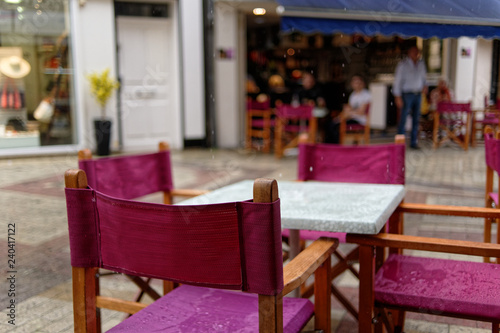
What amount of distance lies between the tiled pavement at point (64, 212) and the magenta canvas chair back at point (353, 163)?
0.71 meters

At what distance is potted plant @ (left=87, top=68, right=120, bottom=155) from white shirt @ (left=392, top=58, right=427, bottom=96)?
4.93m

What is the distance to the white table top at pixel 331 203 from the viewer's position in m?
1.58

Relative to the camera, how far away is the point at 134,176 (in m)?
2.22

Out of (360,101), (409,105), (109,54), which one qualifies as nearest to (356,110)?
(360,101)

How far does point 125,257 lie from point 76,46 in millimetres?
8628

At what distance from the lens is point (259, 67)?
1547cm

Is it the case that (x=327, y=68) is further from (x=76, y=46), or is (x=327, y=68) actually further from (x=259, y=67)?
(x=76, y=46)

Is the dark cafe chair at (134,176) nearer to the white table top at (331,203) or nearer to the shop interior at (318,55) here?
the white table top at (331,203)

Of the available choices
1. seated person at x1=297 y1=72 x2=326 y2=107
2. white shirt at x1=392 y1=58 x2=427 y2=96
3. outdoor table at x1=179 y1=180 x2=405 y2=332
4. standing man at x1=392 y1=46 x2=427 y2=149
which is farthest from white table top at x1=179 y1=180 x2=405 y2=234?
seated person at x1=297 y1=72 x2=326 y2=107

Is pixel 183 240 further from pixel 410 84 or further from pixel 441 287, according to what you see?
pixel 410 84

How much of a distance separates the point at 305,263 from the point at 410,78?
7813 mm

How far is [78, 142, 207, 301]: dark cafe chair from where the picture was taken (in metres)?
1.98

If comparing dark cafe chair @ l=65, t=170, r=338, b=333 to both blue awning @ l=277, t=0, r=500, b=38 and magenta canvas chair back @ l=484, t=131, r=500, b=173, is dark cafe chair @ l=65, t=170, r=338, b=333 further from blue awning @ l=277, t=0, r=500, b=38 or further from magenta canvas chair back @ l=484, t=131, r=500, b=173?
magenta canvas chair back @ l=484, t=131, r=500, b=173

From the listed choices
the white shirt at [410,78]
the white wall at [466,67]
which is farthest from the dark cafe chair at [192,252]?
the white shirt at [410,78]
